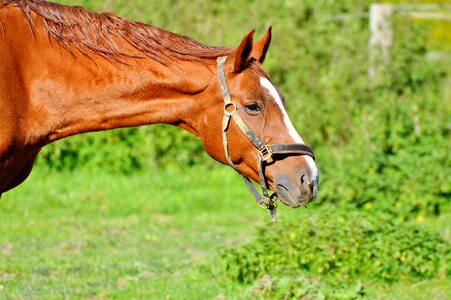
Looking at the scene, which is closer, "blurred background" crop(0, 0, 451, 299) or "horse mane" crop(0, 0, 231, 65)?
"horse mane" crop(0, 0, 231, 65)

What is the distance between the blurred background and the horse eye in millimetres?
728

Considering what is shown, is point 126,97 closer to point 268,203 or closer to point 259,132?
point 259,132

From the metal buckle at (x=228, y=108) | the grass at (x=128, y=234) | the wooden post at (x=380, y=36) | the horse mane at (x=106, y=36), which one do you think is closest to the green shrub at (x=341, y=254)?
the grass at (x=128, y=234)

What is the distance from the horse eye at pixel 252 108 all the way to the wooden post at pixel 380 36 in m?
7.85

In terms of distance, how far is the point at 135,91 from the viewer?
5188mm

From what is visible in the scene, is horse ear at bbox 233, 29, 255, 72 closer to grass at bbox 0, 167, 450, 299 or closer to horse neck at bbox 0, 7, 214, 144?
horse neck at bbox 0, 7, 214, 144

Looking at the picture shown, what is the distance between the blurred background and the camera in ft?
23.6

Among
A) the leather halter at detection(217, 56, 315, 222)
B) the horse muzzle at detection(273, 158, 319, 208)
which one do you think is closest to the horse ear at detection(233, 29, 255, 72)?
the leather halter at detection(217, 56, 315, 222)

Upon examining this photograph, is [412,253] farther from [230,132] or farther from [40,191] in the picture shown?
[40,191]

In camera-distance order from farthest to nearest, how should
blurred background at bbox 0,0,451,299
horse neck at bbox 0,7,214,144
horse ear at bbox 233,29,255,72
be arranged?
blurred background at bbox 0,0,451,299 < horse neck at bbox 0,7,214,144 < horse ear at bbox 233,29,255,72

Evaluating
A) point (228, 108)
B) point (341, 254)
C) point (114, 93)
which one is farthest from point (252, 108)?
point (341, 254)

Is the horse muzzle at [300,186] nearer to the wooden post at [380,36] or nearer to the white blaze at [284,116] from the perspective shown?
the white blaze at [284,116]

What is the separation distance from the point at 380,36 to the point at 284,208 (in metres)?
3.65

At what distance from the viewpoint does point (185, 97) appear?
5.16 metres
